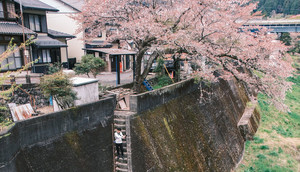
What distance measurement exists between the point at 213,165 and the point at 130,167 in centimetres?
625

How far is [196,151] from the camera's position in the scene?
12758 millimetres

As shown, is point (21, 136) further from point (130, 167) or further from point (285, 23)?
point (285, 23)

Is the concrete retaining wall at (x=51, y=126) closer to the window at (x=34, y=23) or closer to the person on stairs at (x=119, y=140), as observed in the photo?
the person on stairs at (x=119, y=140)

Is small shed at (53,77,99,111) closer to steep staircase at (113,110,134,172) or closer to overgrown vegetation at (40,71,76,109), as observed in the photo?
overgrown vegetation at (40,71,76,109)

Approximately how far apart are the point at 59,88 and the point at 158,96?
5.21 metres

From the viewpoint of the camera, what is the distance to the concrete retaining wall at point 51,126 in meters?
6.23

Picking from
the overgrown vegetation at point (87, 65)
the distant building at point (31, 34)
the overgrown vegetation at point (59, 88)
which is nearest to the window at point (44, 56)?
the distant building at point (31, 34)

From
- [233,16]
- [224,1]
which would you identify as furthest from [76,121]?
[233,16]

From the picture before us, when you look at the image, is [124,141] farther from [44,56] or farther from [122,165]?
[44,56]

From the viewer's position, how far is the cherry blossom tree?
41.3 ft

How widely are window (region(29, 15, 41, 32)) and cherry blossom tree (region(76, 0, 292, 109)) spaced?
7306mm

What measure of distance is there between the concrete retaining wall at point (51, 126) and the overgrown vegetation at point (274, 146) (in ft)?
33.6

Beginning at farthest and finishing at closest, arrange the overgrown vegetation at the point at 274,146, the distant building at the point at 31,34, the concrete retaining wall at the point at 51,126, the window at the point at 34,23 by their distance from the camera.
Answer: the window at the point at 34,23
the distant building at the point at 31,34
the overgrown vegetation at the point at 274,146
the concrete retaining wall at the point at 51,126

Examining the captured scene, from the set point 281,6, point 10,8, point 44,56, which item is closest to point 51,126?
point 10,8
